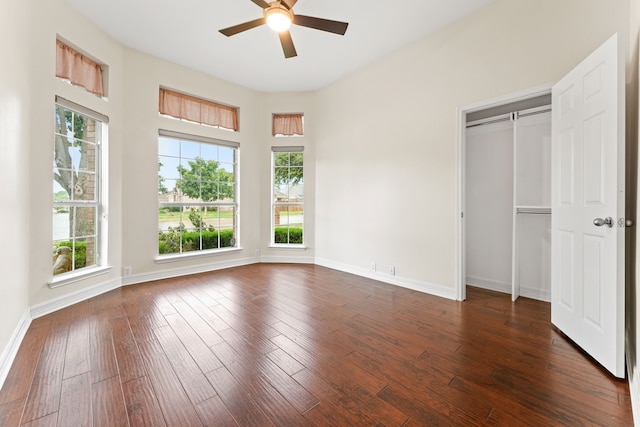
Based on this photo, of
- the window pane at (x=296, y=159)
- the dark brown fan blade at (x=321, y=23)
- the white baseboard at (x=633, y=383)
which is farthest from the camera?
the window pane at (x=296, y=159)

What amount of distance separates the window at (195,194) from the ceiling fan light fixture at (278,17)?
8.23 feet

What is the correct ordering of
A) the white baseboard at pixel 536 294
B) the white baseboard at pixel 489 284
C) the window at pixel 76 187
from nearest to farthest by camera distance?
1. the window at pixel 76 187
2. the white baseboard at pixel 536 294
3. the white baseboard at pixel 489 284

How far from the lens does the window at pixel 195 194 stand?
13.5ft

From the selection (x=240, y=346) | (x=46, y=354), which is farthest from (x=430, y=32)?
(x=46, y=354)

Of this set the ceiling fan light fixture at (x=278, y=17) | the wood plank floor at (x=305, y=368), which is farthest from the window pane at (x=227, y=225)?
the ceiling fan light fixture at (x=278, y=17)

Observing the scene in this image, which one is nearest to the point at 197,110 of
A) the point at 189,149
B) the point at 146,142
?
the point at 189,149

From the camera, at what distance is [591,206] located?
6.28 ft

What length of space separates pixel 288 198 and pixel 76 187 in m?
3.04

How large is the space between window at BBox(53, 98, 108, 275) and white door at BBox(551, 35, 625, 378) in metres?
4.80

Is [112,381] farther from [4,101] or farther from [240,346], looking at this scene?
[4,101]

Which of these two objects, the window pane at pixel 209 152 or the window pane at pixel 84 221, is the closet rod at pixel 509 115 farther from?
the window pane at pixel 84 221

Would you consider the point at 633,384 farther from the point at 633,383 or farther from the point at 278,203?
the point at 278,203

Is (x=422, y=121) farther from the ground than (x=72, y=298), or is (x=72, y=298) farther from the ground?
(x=422, y=121)

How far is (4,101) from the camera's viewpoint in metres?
1.89
